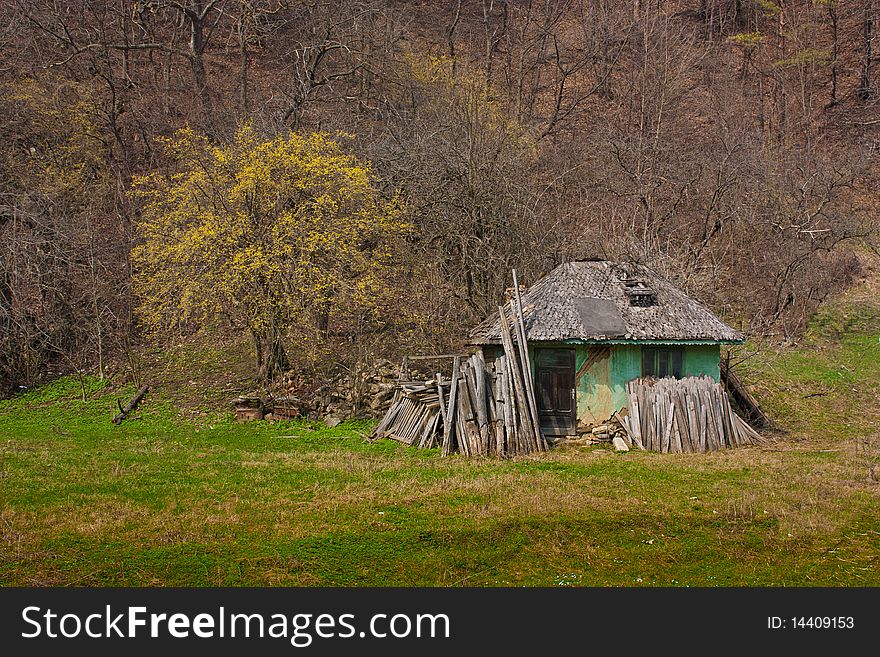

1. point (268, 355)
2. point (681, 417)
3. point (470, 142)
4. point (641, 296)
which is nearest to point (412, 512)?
point (681, 417)

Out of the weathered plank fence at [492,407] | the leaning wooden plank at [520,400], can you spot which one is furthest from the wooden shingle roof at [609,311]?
the weathered plank fence at [492,407]

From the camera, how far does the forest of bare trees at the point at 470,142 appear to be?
78.2ft

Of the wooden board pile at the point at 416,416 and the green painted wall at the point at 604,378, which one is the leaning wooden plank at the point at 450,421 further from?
the green painted wall at the point at 604,378

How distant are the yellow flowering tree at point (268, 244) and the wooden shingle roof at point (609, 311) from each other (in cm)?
471

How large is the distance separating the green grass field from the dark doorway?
86 centimetres

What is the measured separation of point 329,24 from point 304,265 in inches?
509

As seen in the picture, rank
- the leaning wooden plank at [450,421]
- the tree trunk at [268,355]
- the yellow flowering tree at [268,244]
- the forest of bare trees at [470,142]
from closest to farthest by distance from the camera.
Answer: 1. the leaning wooden plank at [450,421]
2. the yellow flowering tree at [268,244]
3. the tree trunk at [268,355]
4. the forest of bare trees at [470,142]

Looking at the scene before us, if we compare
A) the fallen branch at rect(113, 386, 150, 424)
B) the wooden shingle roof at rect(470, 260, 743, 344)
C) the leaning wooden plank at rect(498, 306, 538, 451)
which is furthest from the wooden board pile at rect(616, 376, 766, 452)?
the fallen branch at rect(113, 386, 150, 424)

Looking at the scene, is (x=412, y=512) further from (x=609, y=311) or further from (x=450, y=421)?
(x=609, y=311)

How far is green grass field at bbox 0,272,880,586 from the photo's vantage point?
8.69m

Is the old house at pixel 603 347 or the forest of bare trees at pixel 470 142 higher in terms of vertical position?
the forest of bare trees at pixel 470 142

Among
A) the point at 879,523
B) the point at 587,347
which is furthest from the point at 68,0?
the point at 879,523

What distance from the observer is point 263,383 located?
68.7ft

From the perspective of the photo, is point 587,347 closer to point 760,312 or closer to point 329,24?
point 760,312
